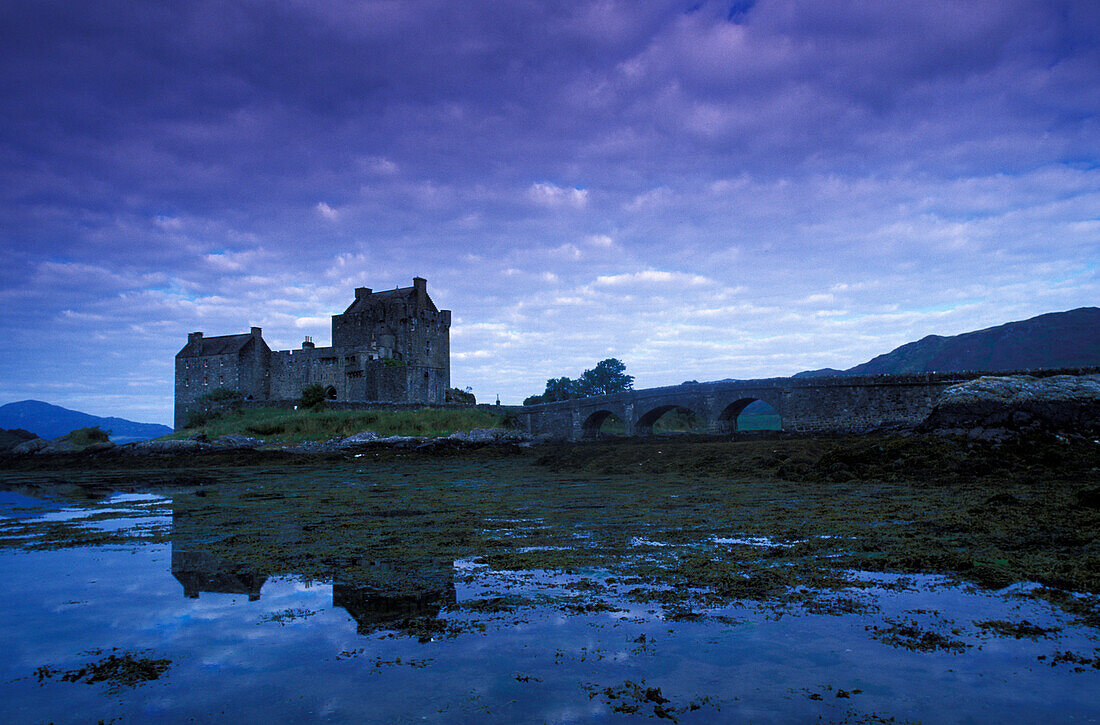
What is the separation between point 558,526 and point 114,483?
2077cm

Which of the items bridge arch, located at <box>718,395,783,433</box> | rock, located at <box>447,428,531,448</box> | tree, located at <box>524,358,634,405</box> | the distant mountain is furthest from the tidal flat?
the distant mountain

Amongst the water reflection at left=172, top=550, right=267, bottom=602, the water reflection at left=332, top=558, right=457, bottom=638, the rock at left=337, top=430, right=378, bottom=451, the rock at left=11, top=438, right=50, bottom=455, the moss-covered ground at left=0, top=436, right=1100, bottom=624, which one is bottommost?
the moss-covered ground at left=0, top=436, right=1100, bottom=624

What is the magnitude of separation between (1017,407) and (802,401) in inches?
612

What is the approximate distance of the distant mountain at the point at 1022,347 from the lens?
377 feet

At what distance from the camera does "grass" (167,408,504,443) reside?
147ft

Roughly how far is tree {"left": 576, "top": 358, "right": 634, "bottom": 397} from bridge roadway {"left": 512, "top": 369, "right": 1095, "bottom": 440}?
3621 centimetres

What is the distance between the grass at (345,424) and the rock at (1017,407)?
109ft

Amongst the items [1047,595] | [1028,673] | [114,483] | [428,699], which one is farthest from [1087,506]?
[114,483]

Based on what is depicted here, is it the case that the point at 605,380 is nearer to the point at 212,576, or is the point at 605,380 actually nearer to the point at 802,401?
the point at 802,401

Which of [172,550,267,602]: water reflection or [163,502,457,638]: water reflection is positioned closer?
[163,502,457,638]: water reflection

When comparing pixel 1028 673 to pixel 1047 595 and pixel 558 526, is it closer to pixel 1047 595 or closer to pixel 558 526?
pixel 1047 595

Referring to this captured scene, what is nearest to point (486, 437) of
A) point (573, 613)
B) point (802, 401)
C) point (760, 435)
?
point (760, 435)

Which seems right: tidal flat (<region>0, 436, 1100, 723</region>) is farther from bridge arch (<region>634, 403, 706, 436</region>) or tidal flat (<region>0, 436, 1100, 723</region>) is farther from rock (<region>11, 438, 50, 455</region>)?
rock (<region>11, 438, 50, 455</region>)

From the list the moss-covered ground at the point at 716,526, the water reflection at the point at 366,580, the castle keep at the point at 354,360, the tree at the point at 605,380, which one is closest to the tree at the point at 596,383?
the tree at the point at 605,380
